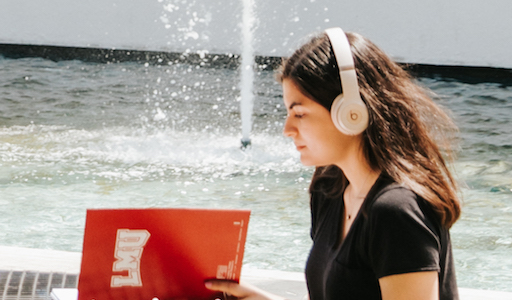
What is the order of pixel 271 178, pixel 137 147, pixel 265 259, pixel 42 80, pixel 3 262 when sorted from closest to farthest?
pixel 3 262 → pixel 265 259 → pixel 271 178 → pixel 137 147 → pixel 42 80

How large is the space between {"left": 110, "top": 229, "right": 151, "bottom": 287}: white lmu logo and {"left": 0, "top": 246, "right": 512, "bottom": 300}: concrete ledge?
63cm

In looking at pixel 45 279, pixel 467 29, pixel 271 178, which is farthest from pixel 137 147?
pixel 467 29

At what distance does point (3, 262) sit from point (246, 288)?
3.18ft

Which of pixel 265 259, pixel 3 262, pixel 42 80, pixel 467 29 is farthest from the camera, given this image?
pixel 467 29

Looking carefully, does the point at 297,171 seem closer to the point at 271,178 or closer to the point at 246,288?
the point at 271,178

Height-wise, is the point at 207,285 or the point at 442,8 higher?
the point at 442,8

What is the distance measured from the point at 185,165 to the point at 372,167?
11.6 feet

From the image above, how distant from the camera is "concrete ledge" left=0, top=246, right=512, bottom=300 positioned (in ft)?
5.36

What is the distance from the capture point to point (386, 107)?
98 centimetres

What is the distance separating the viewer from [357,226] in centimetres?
96

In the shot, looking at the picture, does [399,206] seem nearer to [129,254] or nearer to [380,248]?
[380,248]

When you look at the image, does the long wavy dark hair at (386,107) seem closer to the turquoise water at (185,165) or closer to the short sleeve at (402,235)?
the short sleeve at (402,235)

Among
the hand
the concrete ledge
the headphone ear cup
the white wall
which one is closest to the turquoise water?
the concrete ledge

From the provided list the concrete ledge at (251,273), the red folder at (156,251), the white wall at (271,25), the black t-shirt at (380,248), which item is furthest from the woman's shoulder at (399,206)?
the white wall at (271,25)
